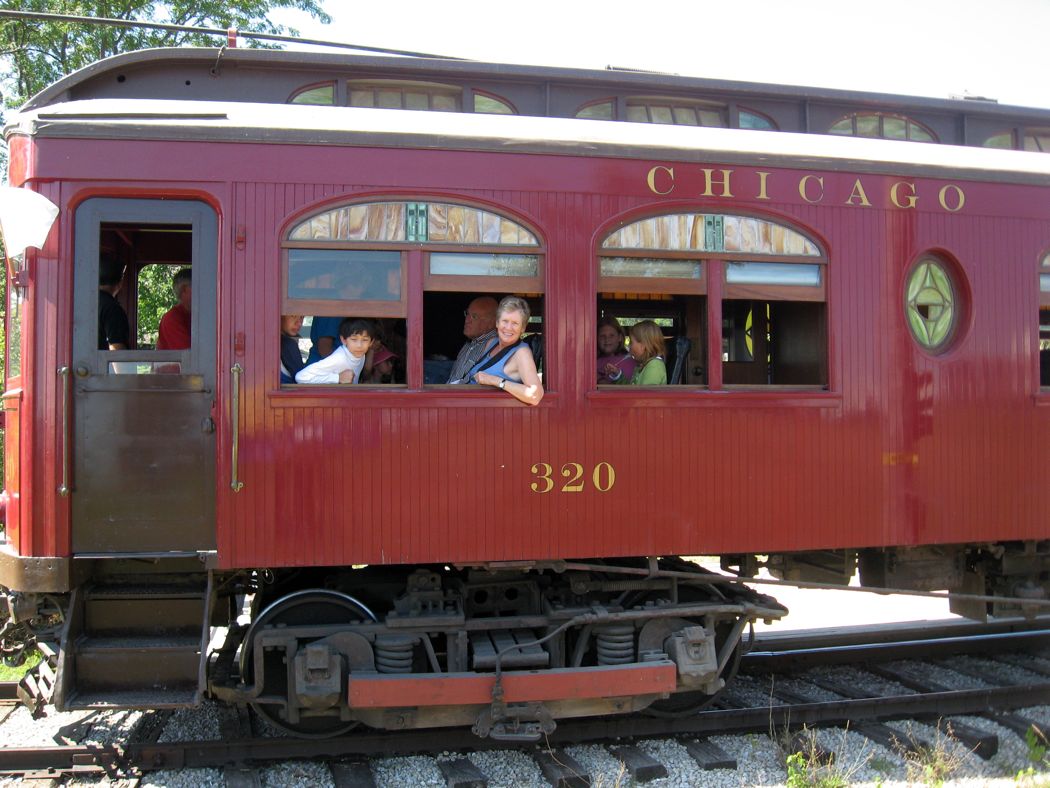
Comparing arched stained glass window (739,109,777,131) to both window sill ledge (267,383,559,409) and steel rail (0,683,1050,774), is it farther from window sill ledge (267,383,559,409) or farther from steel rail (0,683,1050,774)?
steel rail (0,683,1050,774)

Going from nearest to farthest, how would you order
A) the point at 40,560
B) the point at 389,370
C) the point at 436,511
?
1. the point at 40,560
2. the point at 436,511
3. the point at 389,370

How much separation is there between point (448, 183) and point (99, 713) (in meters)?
3.73

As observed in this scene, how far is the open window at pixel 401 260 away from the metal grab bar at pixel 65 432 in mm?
1083

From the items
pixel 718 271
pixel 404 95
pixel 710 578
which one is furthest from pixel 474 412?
pixel 404 95

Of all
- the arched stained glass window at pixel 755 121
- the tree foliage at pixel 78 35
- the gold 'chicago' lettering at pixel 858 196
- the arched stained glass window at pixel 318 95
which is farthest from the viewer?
the tree foliage at pixel 78 35

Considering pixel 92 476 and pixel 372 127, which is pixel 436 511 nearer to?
pixel 92 476

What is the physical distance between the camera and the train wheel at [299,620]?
4.46 m

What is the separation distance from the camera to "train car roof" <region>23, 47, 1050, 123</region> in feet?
16.2

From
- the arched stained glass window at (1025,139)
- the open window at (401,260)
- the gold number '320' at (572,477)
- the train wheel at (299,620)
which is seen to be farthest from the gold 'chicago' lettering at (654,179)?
the arched stained glass window at (1025,139)

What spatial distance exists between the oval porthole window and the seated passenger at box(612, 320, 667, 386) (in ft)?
5.09

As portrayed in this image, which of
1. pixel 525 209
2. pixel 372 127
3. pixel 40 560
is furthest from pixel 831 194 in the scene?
pixel 40 560

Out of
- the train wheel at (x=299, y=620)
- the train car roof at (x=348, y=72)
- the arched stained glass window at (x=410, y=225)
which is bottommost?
the train wheel at (x=299, y=620)

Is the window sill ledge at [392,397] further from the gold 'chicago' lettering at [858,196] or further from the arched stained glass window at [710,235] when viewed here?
the gold 'chicago' lettering at [858,196]

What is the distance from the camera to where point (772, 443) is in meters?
4.70
